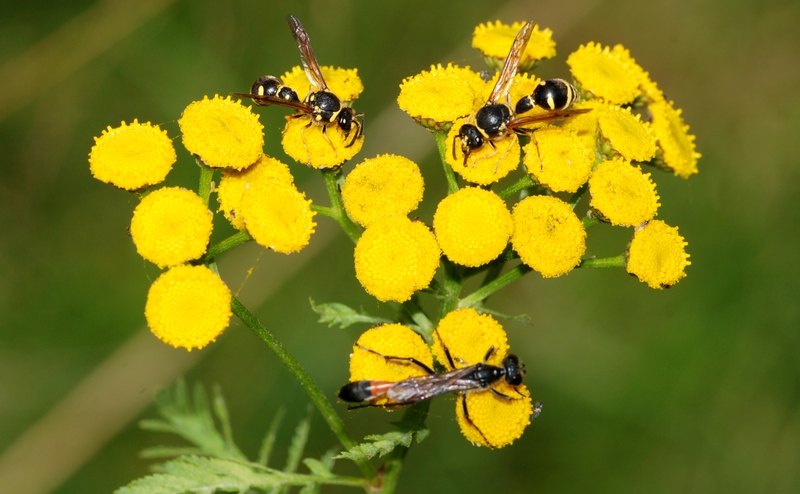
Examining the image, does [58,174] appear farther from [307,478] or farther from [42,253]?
[307,478]

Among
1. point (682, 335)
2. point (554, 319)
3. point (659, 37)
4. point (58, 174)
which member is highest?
point (58, 174)

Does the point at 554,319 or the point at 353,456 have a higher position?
the point at 353,456

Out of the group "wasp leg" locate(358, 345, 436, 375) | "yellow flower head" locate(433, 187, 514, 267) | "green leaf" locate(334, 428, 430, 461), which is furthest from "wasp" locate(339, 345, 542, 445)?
"yellow flower head" locate(433, 187, 514, 267)

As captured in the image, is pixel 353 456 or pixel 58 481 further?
pixel 58 481

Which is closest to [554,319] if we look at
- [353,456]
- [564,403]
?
[564,403]

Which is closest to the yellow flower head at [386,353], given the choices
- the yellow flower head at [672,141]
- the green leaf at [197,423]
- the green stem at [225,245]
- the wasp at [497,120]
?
the green stem at [225,245]

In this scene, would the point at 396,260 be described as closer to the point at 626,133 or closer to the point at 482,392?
the point at 482,392

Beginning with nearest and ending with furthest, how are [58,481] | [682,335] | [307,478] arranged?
[307,478]
[58,481]
[682,335]
